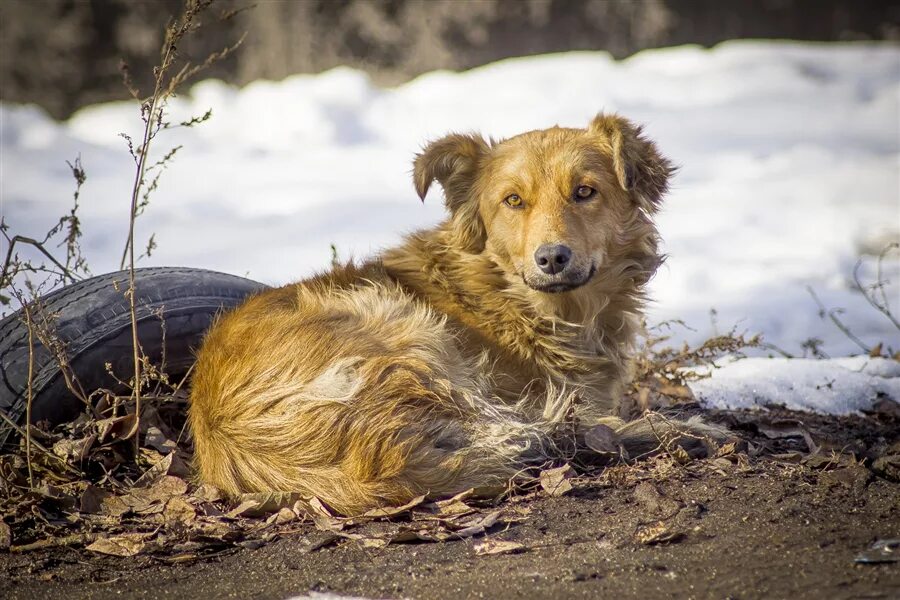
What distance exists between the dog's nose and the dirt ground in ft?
3.15

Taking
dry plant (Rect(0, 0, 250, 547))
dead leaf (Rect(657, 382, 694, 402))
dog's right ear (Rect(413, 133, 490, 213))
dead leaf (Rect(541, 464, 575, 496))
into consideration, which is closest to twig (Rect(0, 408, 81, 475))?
dry plant (Rect(0, 0, 250, 547))

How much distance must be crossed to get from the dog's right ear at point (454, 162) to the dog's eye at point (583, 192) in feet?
2.20

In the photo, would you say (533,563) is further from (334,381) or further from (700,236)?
(700,236)

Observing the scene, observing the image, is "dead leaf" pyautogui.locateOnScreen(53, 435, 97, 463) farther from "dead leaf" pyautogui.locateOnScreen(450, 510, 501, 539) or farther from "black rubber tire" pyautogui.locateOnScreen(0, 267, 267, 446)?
"dead leaf" pyautogui.locateOnScreen(450, 510, 501, 539)

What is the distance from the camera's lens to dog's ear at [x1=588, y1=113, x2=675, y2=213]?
14.8ft

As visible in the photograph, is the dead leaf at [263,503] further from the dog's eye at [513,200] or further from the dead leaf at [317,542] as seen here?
the dog's eye at [513,200]

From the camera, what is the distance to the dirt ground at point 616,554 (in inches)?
111

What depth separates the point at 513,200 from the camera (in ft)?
14.9

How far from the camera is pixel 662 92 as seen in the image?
13.2 meters

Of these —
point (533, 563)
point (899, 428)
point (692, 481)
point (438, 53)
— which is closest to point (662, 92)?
point (438, 53)

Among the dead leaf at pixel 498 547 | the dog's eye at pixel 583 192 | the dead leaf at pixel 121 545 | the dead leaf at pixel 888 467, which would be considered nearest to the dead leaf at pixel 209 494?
the dead leaf at pixel 121 545

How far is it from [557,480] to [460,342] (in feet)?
2.99

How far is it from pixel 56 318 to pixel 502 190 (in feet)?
7.36

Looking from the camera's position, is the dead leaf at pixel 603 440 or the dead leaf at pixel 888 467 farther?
the dead leaf at pixel 603 440
